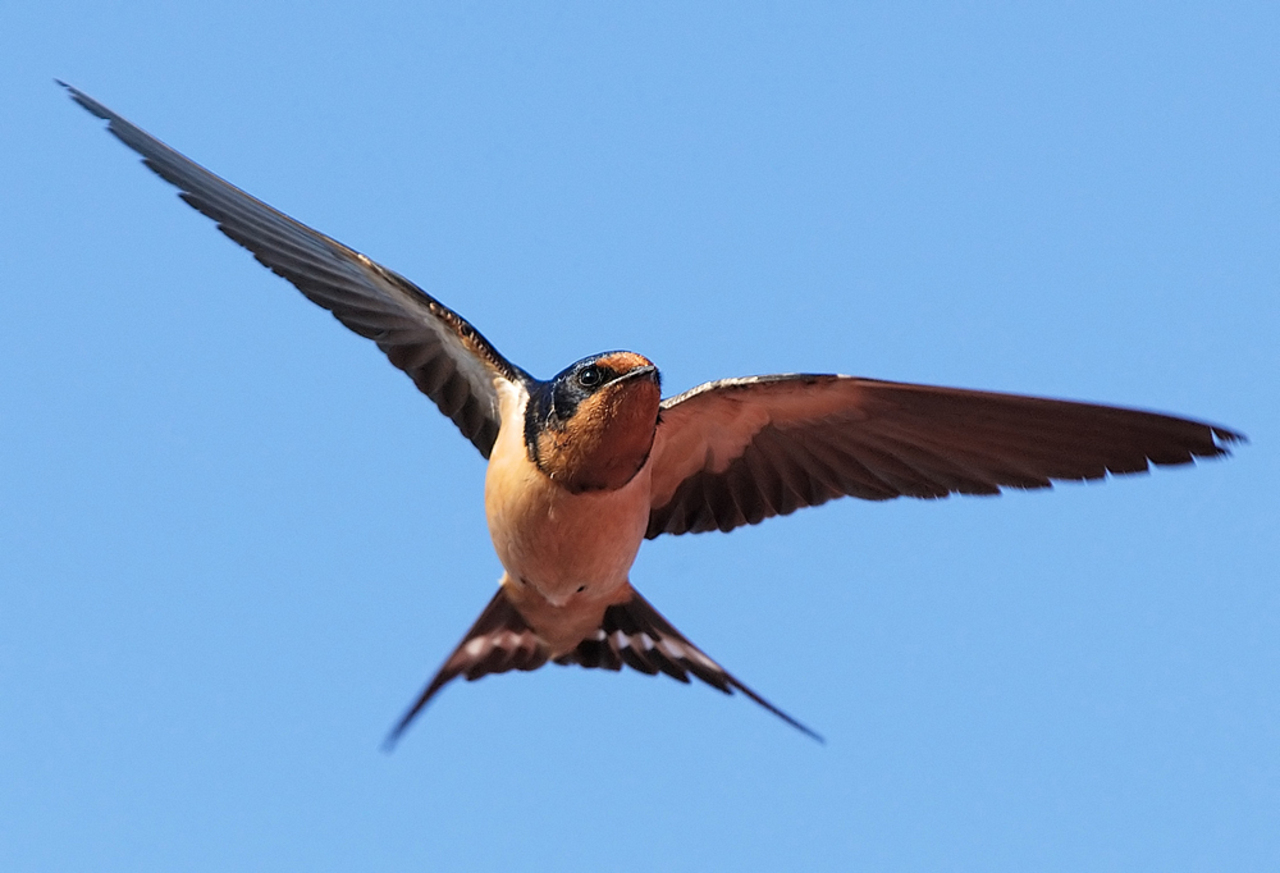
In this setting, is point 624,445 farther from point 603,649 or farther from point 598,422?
point 603,649

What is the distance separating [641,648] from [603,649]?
19 cm

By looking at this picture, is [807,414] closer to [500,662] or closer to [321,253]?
[500,662]

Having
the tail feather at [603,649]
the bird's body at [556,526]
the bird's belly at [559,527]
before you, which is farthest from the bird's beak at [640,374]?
the tail feather at [603,649]

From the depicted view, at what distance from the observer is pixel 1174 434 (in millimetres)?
5504

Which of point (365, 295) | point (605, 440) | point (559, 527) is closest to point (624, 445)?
point (605, 440)

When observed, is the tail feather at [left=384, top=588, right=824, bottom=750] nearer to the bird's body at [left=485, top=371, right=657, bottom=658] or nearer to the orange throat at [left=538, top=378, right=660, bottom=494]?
the bird's body at [left=485, top=371, right=657, bottom=658]

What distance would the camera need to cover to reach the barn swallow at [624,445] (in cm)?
561

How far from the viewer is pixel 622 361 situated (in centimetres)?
544

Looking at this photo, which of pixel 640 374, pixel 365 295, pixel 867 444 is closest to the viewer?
pixel 640 374

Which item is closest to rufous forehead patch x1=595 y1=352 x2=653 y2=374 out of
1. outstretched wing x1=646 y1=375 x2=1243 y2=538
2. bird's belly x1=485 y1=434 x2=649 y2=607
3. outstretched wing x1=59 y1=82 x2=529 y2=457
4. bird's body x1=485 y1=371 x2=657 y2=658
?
bird's body x1=485 y1=371 x2=657 y2=658

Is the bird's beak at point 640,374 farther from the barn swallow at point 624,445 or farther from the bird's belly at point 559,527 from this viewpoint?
the bird's belly at point 559,527

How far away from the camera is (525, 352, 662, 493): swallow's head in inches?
214

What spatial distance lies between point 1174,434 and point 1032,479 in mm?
598

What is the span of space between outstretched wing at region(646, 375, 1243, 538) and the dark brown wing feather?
408mm
